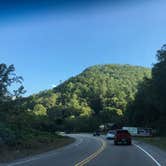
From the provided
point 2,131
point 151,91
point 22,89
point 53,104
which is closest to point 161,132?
point 151,91

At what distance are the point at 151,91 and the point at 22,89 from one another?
5214cm

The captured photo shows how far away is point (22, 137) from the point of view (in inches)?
1870

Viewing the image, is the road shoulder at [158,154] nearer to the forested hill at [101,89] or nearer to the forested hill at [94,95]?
the forested hill at [94,95]

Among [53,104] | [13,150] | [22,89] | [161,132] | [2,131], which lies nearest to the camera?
[13,150]

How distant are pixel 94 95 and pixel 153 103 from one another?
260 feet

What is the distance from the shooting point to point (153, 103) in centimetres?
10081

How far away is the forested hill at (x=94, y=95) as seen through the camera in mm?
163250

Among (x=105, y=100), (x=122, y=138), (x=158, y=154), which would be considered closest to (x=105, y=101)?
(x=105, y=100)

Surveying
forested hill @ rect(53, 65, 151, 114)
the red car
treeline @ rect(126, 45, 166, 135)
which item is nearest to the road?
the red car

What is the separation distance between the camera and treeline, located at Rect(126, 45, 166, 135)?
96.5m

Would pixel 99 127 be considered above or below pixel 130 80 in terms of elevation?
below

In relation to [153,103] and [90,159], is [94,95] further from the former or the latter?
[90,159]

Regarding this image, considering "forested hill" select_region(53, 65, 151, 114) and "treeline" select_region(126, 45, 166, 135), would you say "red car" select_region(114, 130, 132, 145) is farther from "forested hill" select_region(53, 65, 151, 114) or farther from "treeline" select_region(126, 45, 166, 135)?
"forested hill" select_region(53, 65, 151, 114)

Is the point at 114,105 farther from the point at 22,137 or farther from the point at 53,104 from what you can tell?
the point at 22,137
